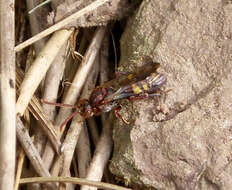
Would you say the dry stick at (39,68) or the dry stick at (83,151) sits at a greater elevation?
the dry stick at (39,68)

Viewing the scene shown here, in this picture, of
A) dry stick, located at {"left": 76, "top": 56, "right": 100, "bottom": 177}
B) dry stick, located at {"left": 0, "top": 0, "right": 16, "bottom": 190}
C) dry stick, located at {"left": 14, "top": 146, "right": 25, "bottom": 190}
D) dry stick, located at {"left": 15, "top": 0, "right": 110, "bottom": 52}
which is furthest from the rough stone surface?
dry stick, located at {"left": 0, "top": 0, "right": 16, "bottom": 190}

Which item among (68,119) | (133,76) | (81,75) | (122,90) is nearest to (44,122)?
(68,119)

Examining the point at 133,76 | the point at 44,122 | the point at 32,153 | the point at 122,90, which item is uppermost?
the point at 133,76

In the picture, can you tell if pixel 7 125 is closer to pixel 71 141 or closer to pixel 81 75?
pixel 71 141

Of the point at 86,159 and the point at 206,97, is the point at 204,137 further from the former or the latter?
the point at 86,159

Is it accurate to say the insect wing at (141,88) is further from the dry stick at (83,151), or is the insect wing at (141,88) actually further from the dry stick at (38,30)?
the dry stick at (38,30)

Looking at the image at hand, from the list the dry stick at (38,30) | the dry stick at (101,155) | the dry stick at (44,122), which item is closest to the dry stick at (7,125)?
the dry stick at (44,122)
